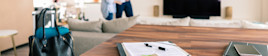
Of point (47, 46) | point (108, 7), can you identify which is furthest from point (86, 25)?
point (108, 7)

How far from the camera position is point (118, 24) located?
84.0 inches

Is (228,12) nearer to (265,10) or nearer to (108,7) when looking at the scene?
(265,10)

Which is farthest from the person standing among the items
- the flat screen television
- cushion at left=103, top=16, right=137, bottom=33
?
the flat screen television

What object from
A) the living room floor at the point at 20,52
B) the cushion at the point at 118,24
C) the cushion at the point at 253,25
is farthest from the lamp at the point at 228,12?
the living room floor at the point at 20,52

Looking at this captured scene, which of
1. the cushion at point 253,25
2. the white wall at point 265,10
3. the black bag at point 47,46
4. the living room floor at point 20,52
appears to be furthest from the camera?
the white wall at point 265,10

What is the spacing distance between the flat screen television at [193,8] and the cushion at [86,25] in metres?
3.07

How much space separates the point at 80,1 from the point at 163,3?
240 cm

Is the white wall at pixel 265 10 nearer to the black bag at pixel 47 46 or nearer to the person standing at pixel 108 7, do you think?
the person standing at pixel 108 7

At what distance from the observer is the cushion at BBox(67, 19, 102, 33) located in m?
2.21

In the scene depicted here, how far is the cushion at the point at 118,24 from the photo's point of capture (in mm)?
2100

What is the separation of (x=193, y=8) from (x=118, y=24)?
3161 millimetres

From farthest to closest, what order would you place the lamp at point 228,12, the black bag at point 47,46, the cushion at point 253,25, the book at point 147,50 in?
the lamp at point 228,12
the cushion at point 253,25
the black bag at point 47,46
the book at point 147,50

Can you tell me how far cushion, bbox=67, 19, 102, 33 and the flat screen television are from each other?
3.07 m

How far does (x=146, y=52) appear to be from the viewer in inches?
22.1
